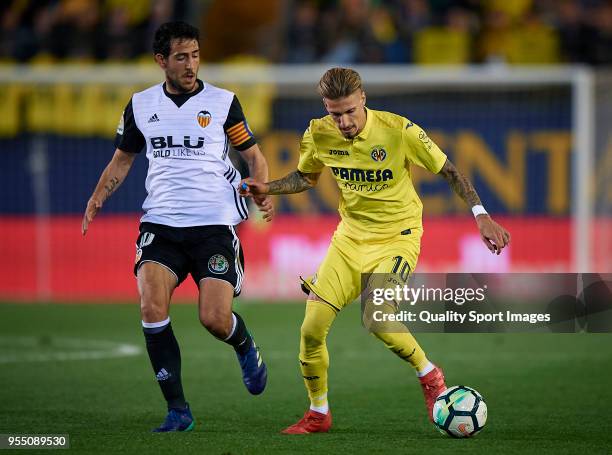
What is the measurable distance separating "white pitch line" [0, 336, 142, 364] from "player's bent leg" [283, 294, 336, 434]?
15.1ft

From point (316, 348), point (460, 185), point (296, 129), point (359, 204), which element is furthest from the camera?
point (296, 129)

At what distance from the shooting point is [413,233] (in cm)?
773

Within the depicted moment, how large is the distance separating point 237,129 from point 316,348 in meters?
1.53

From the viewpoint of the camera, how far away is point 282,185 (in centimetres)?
770

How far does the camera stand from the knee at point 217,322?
7594 mm

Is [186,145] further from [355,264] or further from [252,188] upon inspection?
[355,264]

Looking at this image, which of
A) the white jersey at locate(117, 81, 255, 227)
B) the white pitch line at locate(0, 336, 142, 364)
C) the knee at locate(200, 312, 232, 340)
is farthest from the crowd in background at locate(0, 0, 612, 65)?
the knee at locate(200, 312, 232, 340)

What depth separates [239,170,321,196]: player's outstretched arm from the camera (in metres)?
7.51

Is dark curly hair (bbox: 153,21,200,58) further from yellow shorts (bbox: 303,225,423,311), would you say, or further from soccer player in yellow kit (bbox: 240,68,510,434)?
yellow shorts (bbox: 303,225,423,311)

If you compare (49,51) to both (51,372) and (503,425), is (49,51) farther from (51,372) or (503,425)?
(503,425)

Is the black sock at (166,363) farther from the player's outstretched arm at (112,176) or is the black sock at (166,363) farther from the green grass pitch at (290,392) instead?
the player's outstretched arm at (112,176)

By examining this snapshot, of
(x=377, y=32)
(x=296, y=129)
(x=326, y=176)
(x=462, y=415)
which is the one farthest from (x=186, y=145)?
(x=377, y=32)

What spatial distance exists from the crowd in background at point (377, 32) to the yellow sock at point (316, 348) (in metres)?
11.4

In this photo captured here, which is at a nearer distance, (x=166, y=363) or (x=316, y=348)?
(x=316, y=348)
